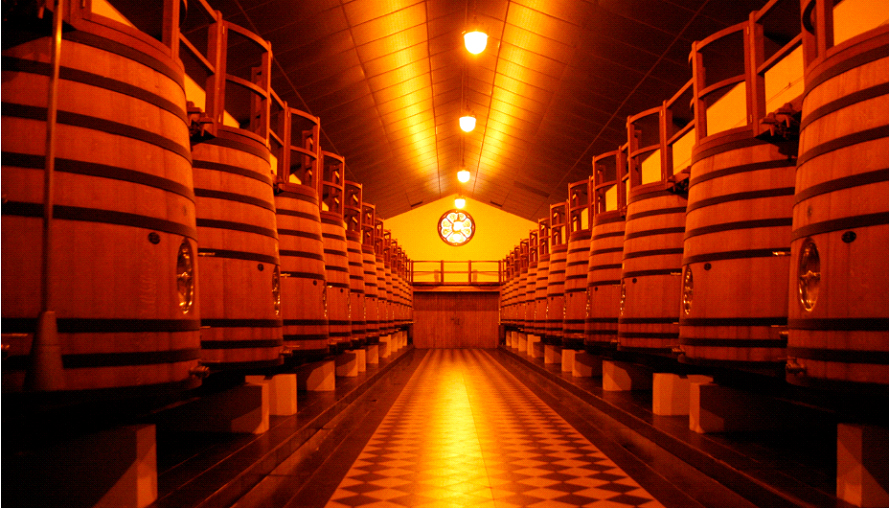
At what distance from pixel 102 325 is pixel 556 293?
855 centimetres

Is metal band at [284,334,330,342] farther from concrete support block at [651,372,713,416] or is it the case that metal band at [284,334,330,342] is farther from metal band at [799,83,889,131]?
metal band at [799,83,889,131]

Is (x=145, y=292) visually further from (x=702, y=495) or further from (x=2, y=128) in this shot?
(x=702, y=495)

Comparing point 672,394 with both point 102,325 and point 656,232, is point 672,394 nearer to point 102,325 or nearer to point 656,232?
point 656,232

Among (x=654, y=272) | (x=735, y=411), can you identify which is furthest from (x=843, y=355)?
(x=654, y=272)

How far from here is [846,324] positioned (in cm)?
251

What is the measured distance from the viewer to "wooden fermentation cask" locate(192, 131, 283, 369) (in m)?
3.98

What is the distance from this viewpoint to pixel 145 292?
2539mm

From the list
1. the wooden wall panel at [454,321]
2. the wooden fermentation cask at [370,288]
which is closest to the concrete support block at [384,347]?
the wooden fermentation cask at [370,288]

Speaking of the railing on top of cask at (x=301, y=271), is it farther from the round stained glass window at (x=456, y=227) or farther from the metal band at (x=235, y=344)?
the round stained glass window at (x=456, y=227)

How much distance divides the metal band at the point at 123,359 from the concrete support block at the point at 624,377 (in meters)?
5.21

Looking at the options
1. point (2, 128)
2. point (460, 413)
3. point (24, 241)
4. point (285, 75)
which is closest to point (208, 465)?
point (24, 241)

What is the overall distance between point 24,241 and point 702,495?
3218 millimetres

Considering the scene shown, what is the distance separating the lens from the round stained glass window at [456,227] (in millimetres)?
30062

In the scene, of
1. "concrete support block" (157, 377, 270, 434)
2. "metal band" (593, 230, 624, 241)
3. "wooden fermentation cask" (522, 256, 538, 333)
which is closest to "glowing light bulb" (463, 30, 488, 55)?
Result: "metal band" (593, 230, 624, 241)
